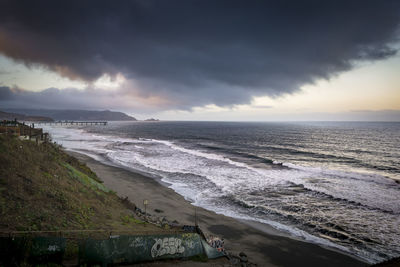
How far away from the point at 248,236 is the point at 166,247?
902cm

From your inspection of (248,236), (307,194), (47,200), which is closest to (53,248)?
(47,200)

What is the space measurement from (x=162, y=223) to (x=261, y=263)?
24.0 ft

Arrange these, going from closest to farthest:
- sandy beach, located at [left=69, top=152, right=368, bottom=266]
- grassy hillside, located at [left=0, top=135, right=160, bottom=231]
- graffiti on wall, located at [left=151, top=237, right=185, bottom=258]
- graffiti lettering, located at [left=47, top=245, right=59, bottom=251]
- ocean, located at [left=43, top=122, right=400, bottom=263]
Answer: graffiti lettering, located at [left=47, top=245, right=59, bottom=251]
graffiti on wall, located at [left=151, top=237, right=185, bottom=258]
grassy hillside, located at [left=0, top=135, right=160, bottom=231]
sandy beach, located at [left=69, top=152, right=368, bottom=266]
ocean, located at [left=43, top=122, right=400, bottom=263]

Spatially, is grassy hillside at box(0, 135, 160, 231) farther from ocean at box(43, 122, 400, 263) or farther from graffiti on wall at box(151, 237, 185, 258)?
ocean at box(43, 122, 400, 263)

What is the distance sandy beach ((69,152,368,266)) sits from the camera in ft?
45.2

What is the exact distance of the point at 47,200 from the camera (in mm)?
12414

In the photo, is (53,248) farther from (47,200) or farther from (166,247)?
(47,200)

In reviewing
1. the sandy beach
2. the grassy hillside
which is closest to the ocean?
the sandy beach

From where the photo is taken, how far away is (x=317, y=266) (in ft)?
43.4

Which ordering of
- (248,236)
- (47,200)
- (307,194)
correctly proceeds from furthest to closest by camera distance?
(307,194) < (248,236) < (47,200)

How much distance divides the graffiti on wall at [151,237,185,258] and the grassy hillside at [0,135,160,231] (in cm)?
373

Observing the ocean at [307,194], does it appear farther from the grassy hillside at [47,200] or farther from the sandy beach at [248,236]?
the grassy hillside at [47,200]

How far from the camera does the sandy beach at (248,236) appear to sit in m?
13.8

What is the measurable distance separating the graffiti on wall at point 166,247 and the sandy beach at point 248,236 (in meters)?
5.67
